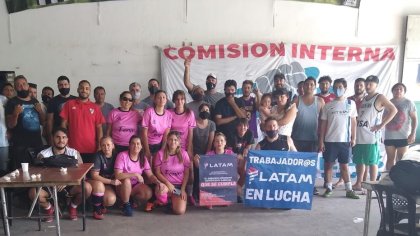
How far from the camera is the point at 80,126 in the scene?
4258mm

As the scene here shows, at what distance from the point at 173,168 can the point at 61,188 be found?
127 cm

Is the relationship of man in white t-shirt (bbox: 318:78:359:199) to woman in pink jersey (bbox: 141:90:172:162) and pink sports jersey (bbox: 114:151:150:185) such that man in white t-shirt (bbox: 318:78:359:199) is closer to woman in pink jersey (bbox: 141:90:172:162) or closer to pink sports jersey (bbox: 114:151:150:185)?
woman in pink jersey (bbox: 141:90:172:162)

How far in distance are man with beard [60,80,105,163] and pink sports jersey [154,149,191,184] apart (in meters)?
0.83

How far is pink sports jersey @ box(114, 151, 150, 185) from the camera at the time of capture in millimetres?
4148

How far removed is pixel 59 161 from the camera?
360cm

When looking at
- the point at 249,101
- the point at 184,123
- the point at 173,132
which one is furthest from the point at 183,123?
the point at 249,101

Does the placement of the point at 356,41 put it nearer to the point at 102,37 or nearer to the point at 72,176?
the point at 102,37

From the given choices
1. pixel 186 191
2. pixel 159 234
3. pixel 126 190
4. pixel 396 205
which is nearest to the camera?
pixel 396 205

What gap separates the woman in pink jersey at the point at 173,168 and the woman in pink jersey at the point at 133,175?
0.10m

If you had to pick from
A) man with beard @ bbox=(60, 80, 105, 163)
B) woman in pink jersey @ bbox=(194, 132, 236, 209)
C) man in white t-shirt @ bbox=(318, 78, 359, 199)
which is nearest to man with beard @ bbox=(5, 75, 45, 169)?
man with beard @ bbox=(60, 80, 105, 163)

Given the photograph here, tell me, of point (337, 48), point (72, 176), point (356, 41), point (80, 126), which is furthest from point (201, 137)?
point (356, 41)

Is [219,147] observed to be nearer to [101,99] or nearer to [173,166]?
[173,166]

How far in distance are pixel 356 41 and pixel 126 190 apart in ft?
15.6

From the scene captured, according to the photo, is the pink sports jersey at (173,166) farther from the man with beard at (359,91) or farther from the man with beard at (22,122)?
the man with beard at (359,91)
